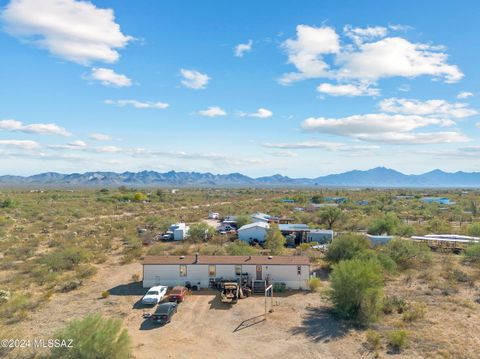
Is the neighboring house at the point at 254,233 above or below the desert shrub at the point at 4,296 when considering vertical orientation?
above

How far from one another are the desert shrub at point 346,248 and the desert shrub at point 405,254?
2.41 m

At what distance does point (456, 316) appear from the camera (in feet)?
74.0

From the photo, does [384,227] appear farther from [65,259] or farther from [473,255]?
[65,259]

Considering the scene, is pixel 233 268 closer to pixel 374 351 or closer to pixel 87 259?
pixel 374 351

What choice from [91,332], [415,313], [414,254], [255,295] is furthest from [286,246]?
[91,332]

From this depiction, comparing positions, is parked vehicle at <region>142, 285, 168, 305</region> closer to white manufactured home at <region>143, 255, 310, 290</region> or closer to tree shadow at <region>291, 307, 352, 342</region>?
white manufactured home at <region>143, 255, 310, 290</region>

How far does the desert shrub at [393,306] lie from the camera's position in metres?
23.4

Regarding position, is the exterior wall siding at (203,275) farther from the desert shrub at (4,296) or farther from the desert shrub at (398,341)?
the desert shrub at (398,341)

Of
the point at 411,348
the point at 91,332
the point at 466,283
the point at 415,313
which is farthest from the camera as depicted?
the point at 466,283

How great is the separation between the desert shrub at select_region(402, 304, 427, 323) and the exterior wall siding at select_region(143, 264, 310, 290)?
25.0 ft

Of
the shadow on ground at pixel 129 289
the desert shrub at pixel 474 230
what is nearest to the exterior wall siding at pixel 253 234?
the shadow on ground at pixel 129 289

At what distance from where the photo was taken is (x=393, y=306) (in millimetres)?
23656

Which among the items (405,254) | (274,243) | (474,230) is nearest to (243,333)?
(274,243)

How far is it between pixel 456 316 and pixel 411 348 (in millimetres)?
6077
